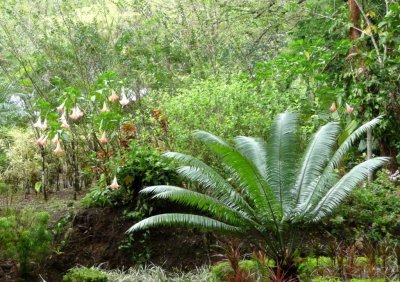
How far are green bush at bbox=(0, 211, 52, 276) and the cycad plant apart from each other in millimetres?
1201

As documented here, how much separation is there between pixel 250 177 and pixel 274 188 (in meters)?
0.44

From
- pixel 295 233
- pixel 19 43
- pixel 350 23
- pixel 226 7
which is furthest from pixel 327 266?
pixel 19 43

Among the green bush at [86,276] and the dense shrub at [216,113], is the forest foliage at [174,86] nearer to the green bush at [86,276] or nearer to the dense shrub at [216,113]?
the dense shrub at [216,113]

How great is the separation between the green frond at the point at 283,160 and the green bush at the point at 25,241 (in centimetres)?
286

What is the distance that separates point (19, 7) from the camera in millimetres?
9625

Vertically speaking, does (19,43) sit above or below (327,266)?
above

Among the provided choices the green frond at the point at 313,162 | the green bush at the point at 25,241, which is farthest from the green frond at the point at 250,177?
the green bush at the point at 25,241

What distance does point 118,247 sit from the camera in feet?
22.6

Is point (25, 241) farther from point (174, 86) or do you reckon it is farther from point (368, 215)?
point (174, 86)

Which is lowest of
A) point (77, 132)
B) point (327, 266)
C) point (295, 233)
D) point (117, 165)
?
point (327, 266)

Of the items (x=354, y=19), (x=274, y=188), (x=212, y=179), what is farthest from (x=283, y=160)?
(x=354, y=19)

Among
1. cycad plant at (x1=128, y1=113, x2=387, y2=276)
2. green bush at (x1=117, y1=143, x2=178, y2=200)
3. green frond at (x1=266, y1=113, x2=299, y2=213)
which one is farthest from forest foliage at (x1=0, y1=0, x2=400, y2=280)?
cycad plant at (x1=128, y1=113, x2=387, y2=276)

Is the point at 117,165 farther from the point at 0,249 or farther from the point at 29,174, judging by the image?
the point at 29,174

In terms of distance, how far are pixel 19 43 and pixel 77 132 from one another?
2022 mm
